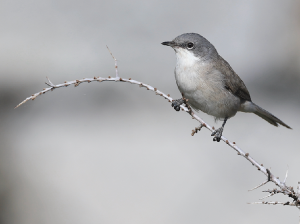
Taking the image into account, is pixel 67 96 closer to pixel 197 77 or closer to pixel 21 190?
pixel 21 190

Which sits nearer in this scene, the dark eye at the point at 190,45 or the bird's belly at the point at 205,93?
the bird's belly at the point at 205,93

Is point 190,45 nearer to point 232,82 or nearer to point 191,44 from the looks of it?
point 191,44

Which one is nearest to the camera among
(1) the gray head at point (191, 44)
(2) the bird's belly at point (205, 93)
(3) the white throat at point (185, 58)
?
(2) the bird's belly at point (205, 93)

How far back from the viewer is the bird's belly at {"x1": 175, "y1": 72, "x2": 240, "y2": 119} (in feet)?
13.1

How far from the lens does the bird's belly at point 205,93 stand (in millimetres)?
3990

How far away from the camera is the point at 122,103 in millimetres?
5973

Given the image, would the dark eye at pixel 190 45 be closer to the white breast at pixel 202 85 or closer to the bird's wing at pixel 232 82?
the white breast at pixel 202 85

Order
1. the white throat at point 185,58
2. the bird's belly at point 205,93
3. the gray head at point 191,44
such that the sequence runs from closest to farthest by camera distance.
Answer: the bird's belly at point 205,93 < the white throat at point 185,58 < the gray head at point 191,44

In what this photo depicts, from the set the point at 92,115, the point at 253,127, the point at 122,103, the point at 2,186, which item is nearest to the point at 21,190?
the point at 2,186

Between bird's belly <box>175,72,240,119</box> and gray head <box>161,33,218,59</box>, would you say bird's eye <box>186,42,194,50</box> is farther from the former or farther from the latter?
bird's belly <box>175,72,240,119</box>

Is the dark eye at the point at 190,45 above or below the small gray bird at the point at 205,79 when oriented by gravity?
above

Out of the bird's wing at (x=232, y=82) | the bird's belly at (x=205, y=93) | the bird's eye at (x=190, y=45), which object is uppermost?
the bird's eye at (x=190, y=45)

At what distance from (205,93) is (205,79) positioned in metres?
0.17

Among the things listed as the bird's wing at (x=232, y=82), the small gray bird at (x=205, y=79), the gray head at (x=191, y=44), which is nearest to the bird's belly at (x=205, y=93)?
the small gray bird at (x=205, y=79)
